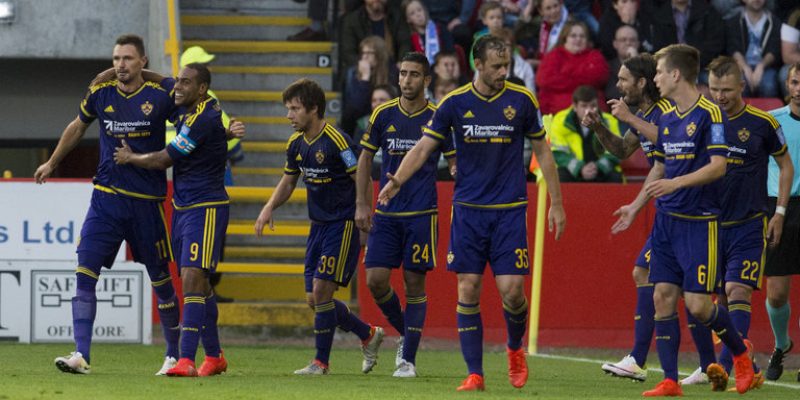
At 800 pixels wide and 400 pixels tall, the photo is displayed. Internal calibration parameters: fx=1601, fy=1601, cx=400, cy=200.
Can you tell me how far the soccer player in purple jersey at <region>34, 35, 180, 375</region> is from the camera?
11.6 metres

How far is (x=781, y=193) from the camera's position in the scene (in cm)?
1200

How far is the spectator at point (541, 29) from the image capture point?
60.6ft

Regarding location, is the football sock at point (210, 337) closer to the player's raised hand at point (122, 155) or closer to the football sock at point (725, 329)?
the player's raised hand at point (122, 155)

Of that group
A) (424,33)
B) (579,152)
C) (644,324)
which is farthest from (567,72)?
(644,324)

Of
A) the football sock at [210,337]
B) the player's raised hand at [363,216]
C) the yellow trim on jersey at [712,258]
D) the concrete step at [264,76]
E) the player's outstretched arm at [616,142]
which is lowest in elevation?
the football sock at [210,337]

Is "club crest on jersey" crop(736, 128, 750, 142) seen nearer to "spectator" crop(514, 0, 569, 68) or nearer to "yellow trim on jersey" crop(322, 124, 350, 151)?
"yellow trim on jersey" crop(322, 124, 350, 151)

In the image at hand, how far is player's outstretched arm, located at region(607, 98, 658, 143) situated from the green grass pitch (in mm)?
1737

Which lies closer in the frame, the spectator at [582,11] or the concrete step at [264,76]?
the spectator at [582,11]

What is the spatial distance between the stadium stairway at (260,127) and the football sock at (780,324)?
4.72 m

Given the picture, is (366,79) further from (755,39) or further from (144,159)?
(144,159)

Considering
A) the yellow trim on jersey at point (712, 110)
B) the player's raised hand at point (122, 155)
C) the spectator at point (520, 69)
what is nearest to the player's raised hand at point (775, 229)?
the yellow trim on jersey at point (712, 110)

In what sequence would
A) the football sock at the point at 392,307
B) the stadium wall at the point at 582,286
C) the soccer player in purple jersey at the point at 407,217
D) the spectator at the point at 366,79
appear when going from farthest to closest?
the spectator at the point at 366,79, the stadium wall at the point at 582,286, the football sock at the point at 392,307, the soccer player in purple jersey at the point at 407,217

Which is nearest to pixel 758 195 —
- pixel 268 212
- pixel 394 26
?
pixel 268 212

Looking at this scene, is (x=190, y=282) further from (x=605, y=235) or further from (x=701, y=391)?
(x=605, y=235)
